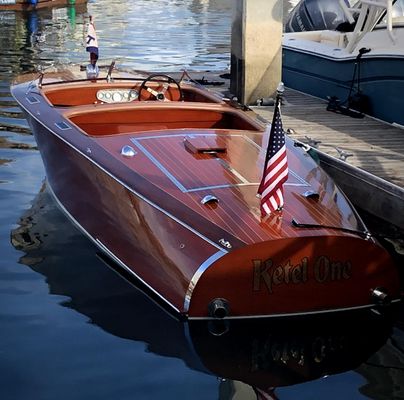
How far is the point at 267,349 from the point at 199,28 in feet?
83.3

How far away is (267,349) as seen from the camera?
18.4 feet

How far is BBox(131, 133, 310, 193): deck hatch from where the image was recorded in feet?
20.5

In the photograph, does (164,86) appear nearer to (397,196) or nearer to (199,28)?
(397,196)

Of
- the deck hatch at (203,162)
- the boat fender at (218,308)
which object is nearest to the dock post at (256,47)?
the deck hatch at (203,162)

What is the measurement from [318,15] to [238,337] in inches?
451

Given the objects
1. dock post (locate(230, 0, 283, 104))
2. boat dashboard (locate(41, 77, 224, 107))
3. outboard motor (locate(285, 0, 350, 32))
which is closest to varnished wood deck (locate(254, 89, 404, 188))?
dock post (locate(230, 0, 283, 104))

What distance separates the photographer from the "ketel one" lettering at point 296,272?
5.49 m

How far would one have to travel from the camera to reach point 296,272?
557 cm

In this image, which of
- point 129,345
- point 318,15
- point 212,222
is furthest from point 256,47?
point 129,345

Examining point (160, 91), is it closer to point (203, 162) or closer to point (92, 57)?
point (92, 57)

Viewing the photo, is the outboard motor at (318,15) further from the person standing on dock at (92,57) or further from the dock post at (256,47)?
the person standing on dock at (92,57)

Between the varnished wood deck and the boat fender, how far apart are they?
8.98ft

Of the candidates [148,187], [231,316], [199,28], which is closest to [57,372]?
[231,316]

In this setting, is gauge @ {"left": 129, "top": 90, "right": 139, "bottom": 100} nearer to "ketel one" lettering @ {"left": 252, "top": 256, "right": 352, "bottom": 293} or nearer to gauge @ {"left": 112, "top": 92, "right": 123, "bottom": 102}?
gauge @ {"left": 112, "top": 92, "right": 123, "bottom": 102}
